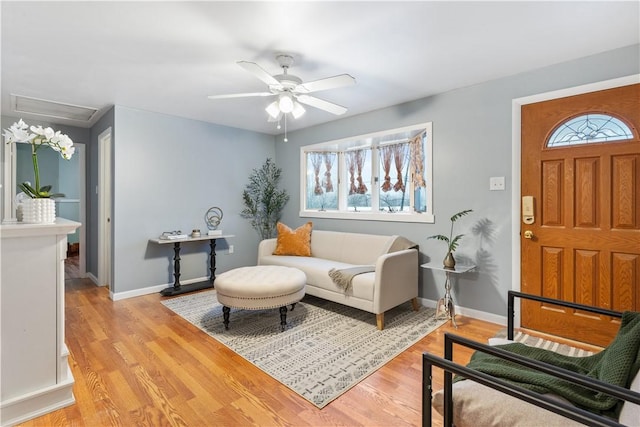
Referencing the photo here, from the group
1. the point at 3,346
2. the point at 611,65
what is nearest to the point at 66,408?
the point at 3,346

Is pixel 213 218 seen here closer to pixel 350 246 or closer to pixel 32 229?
pixel 350 246

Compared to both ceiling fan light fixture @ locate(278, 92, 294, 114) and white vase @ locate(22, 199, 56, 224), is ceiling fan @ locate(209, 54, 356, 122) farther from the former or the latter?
white vase @ locate(22, 199, 56, 224)

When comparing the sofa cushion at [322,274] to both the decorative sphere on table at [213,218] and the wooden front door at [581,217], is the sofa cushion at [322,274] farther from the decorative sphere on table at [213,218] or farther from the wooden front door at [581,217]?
the wooden front door at [581,217]

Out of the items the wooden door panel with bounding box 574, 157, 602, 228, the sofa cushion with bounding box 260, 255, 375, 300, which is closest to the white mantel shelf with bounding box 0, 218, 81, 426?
the sofa cushion with bounding box 260, 255, 375, 300

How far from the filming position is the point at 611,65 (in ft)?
8.02

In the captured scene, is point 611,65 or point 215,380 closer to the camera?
point 215,380

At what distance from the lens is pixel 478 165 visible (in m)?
3.17

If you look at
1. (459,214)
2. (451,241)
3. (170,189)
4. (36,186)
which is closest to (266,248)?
(170,189)

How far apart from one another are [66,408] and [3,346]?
50 cm

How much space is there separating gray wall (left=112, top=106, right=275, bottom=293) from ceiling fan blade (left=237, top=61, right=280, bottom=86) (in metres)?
2.41

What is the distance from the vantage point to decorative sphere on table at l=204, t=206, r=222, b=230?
4.61 m

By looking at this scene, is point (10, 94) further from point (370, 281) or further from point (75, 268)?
point (370, 281)

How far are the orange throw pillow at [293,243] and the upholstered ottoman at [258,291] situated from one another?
1.17 metres

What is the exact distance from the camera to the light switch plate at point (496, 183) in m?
3.00
